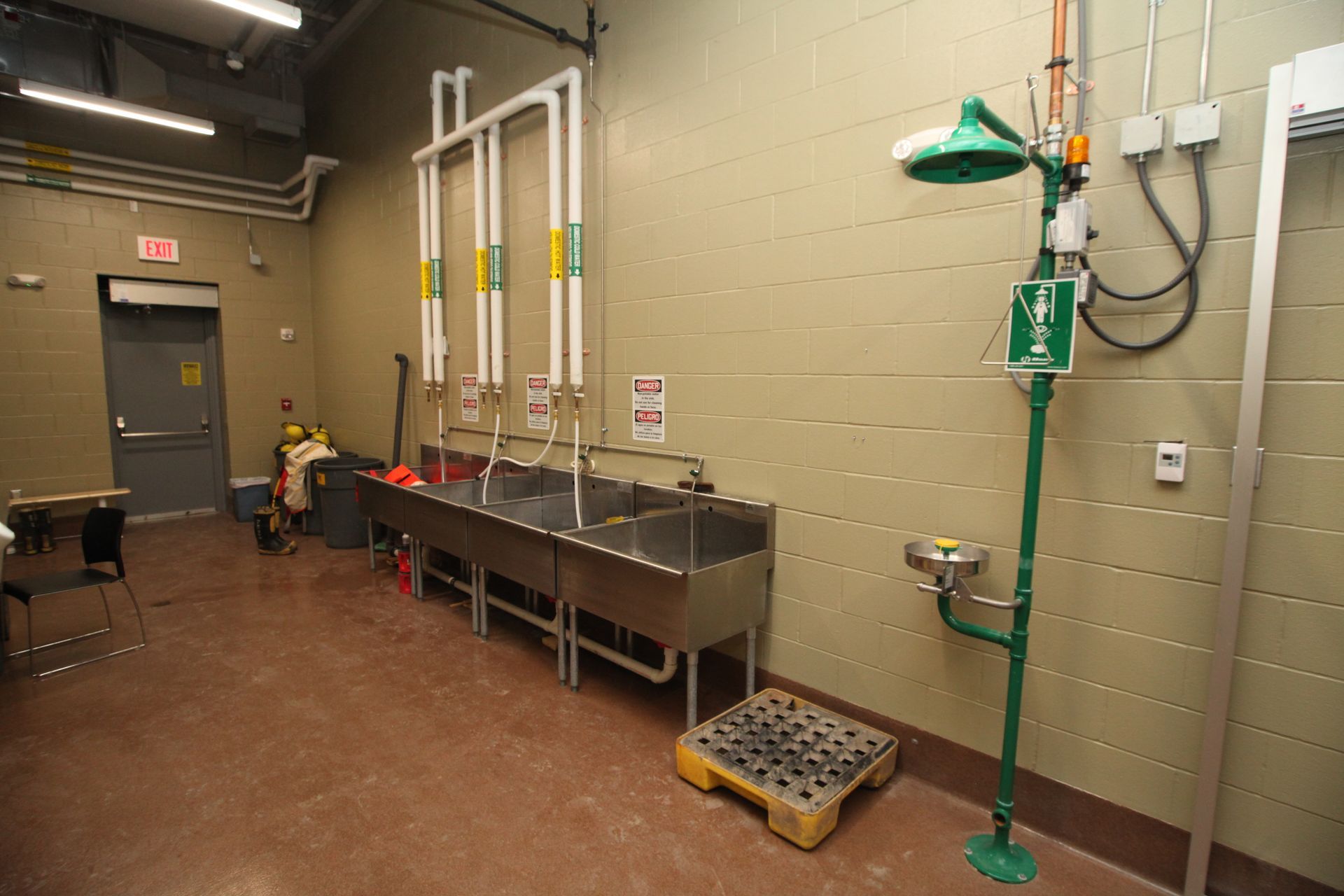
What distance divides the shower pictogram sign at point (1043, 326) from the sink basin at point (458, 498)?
93.1 inches

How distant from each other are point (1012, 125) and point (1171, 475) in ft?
3.65

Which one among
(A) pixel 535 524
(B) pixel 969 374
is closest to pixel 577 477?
(A) pixel 535 524

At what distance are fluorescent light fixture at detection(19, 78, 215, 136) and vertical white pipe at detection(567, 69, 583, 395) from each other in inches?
134

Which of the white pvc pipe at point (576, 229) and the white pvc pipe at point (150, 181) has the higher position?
the white pvc pipe at point (150, 181)

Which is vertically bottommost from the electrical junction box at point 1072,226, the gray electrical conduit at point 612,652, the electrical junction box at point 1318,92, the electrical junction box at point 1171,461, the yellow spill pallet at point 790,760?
the yellow spill pallet at point 790,760

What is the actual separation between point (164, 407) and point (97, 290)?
1.10 m

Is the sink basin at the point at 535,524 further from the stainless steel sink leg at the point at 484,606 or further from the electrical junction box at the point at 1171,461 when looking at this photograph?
the electrical junction box at the point at 1171,461

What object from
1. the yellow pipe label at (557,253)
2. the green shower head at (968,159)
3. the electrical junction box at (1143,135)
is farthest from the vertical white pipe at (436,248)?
the electrical junction box at (1143,135)

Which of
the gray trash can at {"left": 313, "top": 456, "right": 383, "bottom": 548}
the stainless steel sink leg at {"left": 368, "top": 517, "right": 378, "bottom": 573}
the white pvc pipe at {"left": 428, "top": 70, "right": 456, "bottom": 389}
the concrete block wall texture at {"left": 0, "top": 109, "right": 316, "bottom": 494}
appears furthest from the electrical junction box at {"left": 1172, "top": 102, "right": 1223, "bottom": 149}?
the concrete block wall texture at {"left": 0, "top": 109, "right": 316, "bottom": 494}

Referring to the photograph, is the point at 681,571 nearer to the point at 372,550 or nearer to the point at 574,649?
the point at 574,649

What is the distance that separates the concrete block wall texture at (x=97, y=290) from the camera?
5.10 metres

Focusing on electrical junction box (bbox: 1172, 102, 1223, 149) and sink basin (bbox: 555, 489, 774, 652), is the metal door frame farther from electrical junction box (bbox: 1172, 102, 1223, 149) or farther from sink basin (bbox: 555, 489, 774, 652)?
electrical junction box (bbox: 1172, 102, 1223, 149)

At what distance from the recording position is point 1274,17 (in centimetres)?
152

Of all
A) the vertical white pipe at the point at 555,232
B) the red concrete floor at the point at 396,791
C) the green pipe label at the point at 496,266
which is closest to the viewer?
the red concrete floor at the point at 396,791
